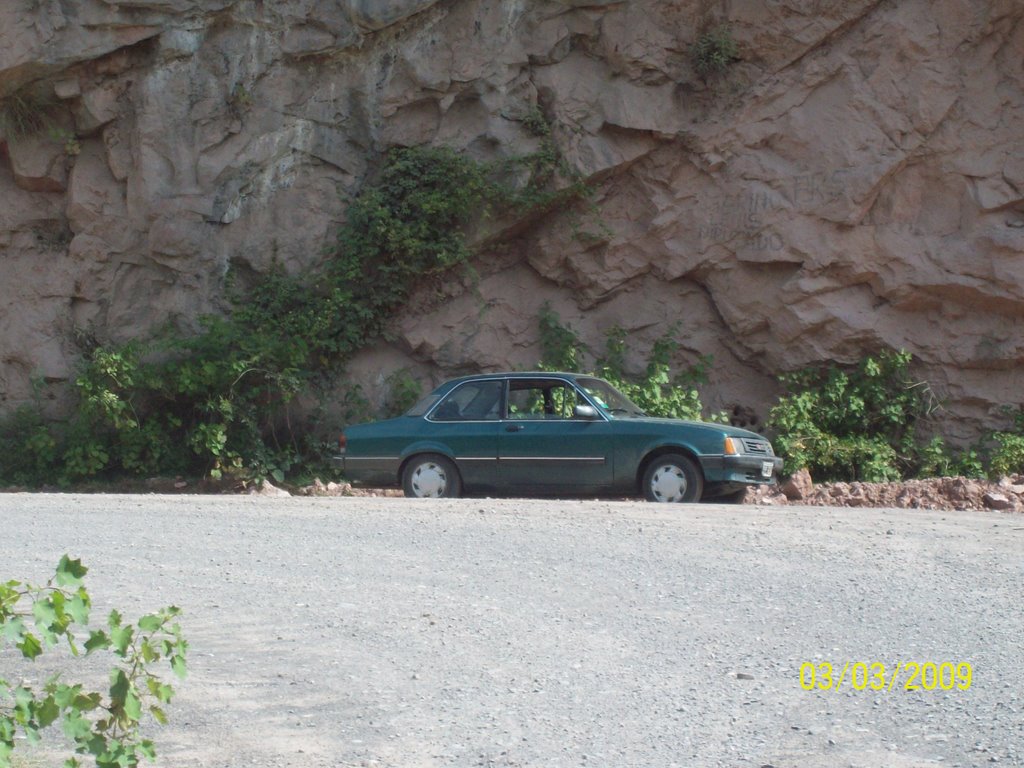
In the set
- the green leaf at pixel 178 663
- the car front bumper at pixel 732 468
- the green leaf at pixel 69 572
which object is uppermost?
the car front bumper at pixel 732 468

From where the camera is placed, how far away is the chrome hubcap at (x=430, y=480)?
40.7ft

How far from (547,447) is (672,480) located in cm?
134

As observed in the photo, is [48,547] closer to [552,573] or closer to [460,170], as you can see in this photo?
[552,573]

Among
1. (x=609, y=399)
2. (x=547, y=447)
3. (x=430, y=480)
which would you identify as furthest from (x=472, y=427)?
(x=609, y=399)

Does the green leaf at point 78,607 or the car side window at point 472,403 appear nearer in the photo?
the green leaf at point 78,607

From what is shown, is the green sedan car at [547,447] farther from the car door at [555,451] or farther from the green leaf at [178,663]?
the green leaf at [178,663]

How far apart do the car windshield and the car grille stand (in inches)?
48.2

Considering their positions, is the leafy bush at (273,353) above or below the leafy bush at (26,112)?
below

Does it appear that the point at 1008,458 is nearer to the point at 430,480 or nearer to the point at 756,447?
the point at 756,447

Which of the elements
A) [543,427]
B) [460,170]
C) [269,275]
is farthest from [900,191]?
[269,275]

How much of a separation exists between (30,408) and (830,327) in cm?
1205

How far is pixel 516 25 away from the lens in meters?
17.9

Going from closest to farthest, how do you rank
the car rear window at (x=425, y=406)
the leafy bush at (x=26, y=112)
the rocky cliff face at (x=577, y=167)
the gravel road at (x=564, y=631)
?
1. the gravel road at (x=564, y=631)
2. the car rear window at (x=425, y=406)
3. the rocky cliff face at (x=577, y=167)
4. the leafy bush at (x=26, y=112)
